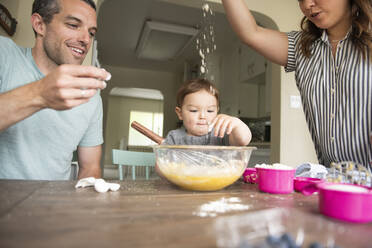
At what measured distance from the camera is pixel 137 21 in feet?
12.4

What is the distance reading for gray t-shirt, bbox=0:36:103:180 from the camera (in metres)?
1.05

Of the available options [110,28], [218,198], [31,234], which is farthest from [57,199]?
[110,28]

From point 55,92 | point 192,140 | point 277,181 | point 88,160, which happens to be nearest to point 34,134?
point 88,160

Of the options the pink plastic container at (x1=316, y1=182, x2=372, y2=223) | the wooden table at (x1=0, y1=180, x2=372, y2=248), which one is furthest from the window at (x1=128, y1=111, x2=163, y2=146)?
the pink plastic container at (x1=316, y1=182, x2=372, y2=223)

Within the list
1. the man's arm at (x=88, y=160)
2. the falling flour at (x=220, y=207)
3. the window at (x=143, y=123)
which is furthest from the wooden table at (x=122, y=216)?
the window at (x=143, y=123)

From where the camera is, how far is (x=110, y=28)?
4070 mm

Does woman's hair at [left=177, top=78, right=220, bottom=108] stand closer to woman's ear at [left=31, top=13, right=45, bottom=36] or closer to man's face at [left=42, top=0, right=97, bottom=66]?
man's face at [left=42, top=0, right=97, bottom=66]

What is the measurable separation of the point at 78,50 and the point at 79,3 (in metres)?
0.22

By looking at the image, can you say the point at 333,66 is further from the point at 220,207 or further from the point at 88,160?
the point at 88,160

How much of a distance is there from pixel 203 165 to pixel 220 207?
7.6 inches

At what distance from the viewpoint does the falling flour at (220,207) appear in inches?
18.9

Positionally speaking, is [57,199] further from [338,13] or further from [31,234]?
[338,13]

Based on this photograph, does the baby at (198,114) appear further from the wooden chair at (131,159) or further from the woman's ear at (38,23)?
the woman's ear at (38,23)

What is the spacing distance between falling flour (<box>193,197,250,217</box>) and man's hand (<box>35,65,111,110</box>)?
420mm
